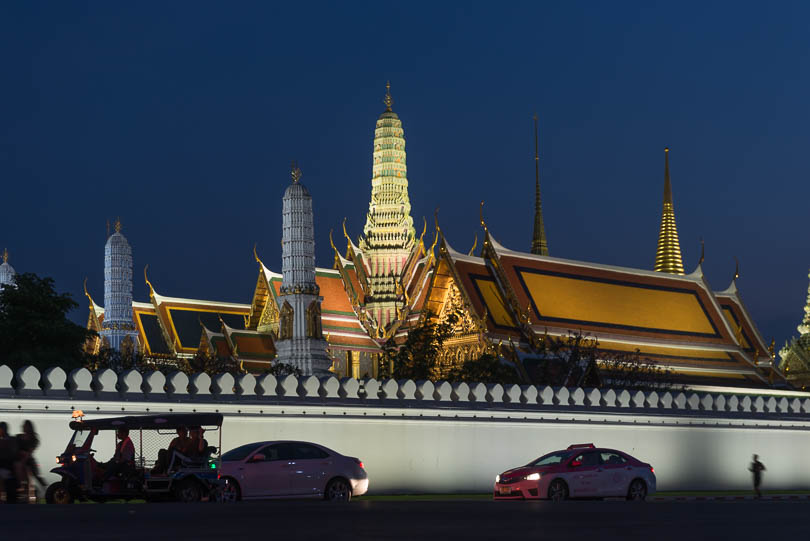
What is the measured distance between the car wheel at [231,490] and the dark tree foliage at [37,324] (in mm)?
18854

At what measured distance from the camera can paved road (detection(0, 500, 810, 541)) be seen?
11.1m

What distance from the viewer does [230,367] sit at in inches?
2031

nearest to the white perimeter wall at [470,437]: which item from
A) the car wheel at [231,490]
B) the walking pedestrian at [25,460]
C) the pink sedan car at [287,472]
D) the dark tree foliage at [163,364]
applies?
the pink sedan car at [287,472]

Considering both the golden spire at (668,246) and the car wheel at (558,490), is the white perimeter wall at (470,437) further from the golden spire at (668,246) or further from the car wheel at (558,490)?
the golden spire at (668,246)

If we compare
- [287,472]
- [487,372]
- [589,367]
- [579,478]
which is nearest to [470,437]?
[579,478]

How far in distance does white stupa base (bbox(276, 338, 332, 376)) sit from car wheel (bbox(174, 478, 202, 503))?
1347 inches

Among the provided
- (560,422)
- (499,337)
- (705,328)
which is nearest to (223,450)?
(560,422)

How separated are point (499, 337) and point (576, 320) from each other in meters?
3.28

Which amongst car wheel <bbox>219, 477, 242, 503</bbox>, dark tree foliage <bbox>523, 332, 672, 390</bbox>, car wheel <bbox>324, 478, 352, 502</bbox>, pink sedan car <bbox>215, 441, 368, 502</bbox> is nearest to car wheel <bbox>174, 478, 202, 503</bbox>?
car wheel <bbox>219, 477, 242, 503</bbox>

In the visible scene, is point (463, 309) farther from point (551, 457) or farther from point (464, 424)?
point (551, 457)

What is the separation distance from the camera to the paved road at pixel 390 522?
1112 centimetres

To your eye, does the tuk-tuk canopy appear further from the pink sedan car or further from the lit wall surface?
the lit wall surface

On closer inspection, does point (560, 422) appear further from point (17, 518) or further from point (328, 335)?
point (328, 335)

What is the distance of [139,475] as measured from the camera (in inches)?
688
